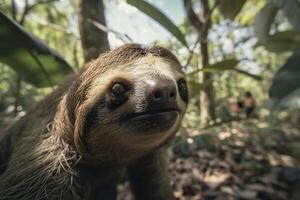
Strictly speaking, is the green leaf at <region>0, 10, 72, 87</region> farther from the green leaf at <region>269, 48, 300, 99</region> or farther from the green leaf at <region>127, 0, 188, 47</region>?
the green leaf at <region>269, 48, 300, 99</region>

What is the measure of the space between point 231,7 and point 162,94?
5.91ft

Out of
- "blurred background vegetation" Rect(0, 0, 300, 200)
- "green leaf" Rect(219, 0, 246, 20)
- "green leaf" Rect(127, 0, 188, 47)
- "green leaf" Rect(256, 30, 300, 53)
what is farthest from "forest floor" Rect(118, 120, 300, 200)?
"green leaf" Rect(219, 0, 246, 20)

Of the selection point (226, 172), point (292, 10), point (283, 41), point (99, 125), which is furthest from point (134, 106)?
point (283, 41)

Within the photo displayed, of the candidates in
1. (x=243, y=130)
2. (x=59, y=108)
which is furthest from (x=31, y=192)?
(x=243, y=130)

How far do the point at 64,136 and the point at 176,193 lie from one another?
5.89 ft

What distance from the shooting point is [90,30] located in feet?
12.8

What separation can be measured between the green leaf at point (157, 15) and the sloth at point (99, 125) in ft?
2.31

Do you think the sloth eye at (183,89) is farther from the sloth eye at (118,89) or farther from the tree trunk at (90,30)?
the tree trunk at (90,30)

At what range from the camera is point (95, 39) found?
3.89m

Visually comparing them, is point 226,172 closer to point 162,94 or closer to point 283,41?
point 283,41

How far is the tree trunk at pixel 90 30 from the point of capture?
3871mm

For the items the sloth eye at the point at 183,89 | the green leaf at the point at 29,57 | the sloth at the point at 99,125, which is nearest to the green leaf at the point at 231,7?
the sloth at the point at 99,125

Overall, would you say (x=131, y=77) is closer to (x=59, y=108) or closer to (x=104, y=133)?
(x=104, y=133)

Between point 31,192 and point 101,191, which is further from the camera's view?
point 101,191
